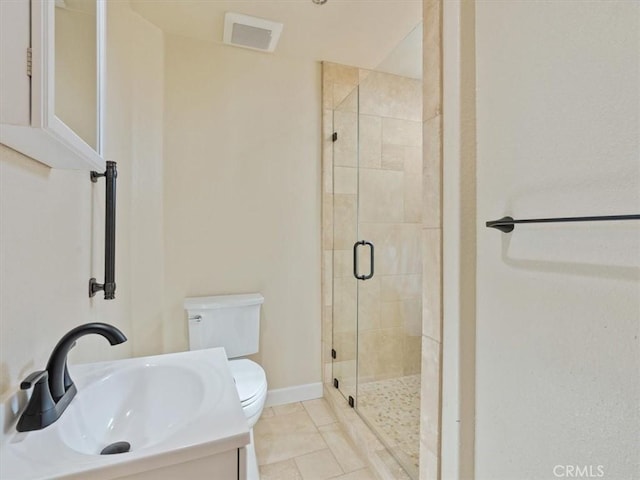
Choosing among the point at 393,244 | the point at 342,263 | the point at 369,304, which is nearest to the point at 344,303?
the point at 369,304

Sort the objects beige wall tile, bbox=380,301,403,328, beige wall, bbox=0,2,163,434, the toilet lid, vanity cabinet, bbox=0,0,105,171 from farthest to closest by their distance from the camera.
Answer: beige wall tile, bbox=380,301,403,328
the toilet lid
beige wall, bbox=0,2,163,434
vanity cabinet, bbox=0,0,105,171

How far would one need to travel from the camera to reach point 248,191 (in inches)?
81.5

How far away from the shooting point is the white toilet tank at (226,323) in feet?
5.92

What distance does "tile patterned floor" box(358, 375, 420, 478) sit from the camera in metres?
1.51

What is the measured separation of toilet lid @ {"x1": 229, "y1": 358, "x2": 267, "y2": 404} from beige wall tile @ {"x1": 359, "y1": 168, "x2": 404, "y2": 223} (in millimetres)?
1205

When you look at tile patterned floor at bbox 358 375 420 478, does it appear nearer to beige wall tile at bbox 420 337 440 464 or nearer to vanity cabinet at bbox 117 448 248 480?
beige wall tile at bbox 420 337 440 464

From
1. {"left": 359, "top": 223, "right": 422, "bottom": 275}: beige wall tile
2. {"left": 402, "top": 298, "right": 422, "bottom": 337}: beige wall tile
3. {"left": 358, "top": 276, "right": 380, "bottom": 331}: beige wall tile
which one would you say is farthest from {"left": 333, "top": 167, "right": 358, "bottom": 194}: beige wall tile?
{"left": 402, "top": 298, "right": 422, "bottom": 337}: beige wall tile

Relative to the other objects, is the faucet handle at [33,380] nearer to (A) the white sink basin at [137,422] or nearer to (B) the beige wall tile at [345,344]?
(A) the white sink basin at [137,422]

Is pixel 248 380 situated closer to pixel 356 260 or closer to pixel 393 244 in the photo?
pixel 356 260

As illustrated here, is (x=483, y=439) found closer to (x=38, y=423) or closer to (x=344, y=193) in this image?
(x=38, y=423)

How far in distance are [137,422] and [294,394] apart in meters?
1.46

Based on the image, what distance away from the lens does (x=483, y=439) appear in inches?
37.3

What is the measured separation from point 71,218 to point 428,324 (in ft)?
4.08

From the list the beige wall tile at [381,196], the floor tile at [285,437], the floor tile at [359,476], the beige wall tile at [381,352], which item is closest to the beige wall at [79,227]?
the floor tile at [285,437]
